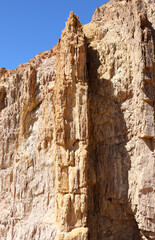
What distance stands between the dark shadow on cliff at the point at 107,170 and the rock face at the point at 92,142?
0.12ft

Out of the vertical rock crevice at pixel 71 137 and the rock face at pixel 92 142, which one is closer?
the vertical rock crevice at pixel 71 137

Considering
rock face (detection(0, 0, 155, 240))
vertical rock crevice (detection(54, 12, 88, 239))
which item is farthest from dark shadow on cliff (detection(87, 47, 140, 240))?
vertical rock crevice (detection(54, 12, 88, 239))

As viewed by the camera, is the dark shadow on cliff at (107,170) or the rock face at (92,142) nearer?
the rock face at (92,142)

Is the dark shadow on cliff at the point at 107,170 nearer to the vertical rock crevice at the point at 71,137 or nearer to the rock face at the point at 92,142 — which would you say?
the rock face at the point at 92,142

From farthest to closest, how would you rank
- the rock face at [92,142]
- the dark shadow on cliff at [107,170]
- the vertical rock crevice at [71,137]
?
1. the dark shadow on cliff at [107,170]
2. the rock face at [92,142]
3. the vertical rock crevice at [71,137]

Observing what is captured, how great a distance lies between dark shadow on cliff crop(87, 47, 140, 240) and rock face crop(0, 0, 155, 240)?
0.12ft

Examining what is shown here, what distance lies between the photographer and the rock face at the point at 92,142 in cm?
961

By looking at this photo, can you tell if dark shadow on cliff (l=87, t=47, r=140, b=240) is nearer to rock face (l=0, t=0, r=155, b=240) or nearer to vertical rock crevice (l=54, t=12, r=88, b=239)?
rock face (l=0, t=0, r=155, b=240)

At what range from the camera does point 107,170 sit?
34.3 ft

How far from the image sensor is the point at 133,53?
10.7 meters

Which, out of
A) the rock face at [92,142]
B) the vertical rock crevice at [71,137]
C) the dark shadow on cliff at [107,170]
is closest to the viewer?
the vertical rock crevice at [71,137]

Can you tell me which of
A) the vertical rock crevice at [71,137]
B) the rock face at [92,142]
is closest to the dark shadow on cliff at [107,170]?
the rock face at [92,142]

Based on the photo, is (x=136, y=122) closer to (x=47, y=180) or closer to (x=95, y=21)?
(x=47, y=180)

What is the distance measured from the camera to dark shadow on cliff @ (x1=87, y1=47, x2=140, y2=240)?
10.0 metres
